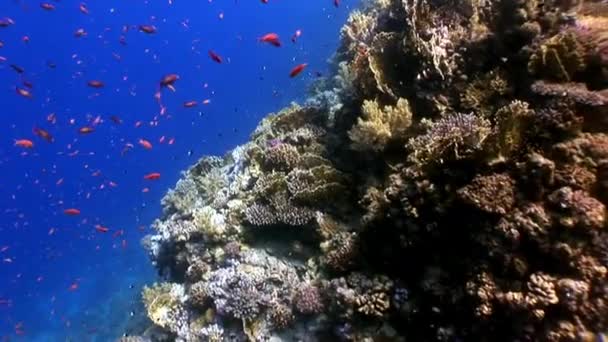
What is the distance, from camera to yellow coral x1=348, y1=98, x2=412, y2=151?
5828 mm

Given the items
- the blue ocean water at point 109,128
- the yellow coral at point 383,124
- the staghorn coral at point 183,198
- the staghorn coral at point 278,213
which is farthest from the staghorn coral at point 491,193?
the blue ocean water at point 109,128

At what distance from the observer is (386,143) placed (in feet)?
20.0

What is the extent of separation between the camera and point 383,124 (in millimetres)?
5871

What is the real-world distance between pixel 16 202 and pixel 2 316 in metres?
52.9

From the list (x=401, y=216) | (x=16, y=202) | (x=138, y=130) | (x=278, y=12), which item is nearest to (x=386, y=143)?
(x=401, y=216)

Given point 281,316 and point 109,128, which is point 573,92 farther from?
point 109,128

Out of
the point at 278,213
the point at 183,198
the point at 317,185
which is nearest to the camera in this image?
the point at 317,185

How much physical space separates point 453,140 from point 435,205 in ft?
2.38

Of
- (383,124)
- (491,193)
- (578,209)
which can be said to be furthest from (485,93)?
(578,209)

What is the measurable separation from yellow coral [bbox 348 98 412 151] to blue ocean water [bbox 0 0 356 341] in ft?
34.4

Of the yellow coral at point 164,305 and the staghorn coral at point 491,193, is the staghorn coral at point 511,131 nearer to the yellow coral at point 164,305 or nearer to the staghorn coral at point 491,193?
the staghorn coral at point 491,193

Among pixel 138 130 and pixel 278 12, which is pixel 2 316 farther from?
pixel 278 12

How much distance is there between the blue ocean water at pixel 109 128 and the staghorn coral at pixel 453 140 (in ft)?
38.0

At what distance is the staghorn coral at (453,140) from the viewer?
4504 mm
